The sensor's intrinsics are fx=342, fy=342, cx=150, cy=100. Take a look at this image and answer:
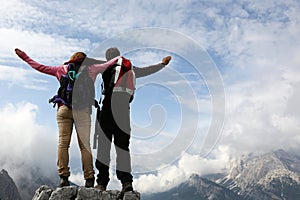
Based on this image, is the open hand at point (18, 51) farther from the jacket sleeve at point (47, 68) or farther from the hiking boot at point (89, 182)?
the hiking boot at point (89, 182)

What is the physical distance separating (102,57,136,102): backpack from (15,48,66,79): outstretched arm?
1.43 meters

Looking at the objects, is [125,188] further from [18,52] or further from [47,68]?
[18,52]

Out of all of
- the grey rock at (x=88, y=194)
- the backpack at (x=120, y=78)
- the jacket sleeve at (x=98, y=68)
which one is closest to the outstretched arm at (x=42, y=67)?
the jacket sleeve at (x=98, y=68)

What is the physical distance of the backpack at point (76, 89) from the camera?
10.6m

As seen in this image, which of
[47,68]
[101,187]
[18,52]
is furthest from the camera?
[18,52]

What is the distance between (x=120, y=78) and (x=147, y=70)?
51.0 inches

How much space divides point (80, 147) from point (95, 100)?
5.12ft

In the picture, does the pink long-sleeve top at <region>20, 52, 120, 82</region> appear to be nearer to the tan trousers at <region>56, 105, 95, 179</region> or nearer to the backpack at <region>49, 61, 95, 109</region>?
the backpack at <region>49, 61, 95, 109</region>

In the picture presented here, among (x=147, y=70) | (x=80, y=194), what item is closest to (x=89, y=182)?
(x=80, y=194)

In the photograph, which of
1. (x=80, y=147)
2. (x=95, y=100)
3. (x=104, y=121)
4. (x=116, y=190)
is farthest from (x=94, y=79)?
(x=116, y=190)

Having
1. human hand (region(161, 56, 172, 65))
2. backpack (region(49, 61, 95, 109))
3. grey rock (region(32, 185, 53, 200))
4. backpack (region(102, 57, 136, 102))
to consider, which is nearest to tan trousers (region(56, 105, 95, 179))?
backpack (region(49, 61, 95, 109))

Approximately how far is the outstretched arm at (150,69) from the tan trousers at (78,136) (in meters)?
2.24

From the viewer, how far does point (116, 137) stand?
436 inches

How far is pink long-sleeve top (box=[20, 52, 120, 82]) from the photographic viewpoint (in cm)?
1087
